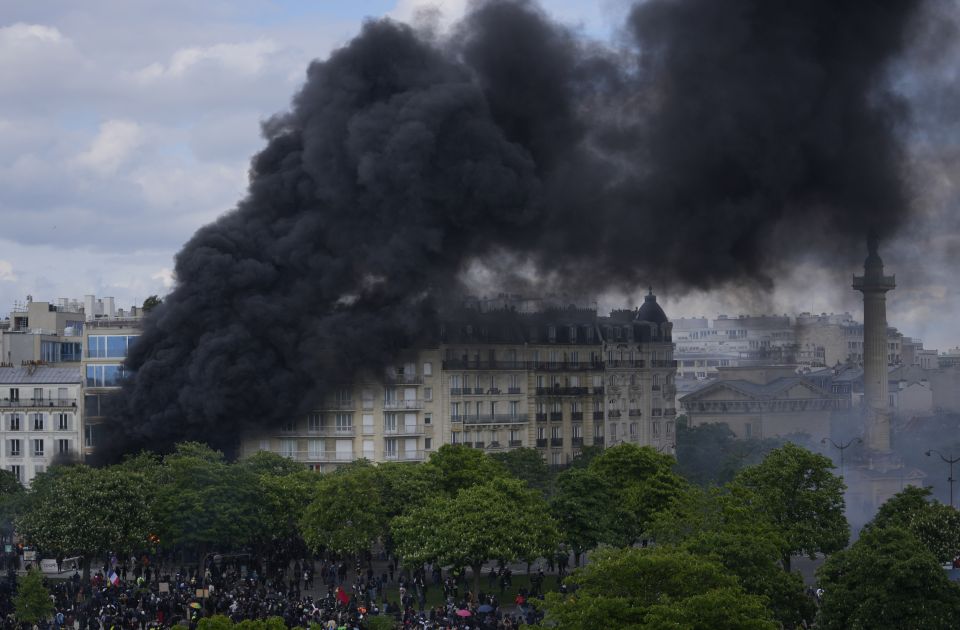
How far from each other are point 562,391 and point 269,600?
46690 millimetres

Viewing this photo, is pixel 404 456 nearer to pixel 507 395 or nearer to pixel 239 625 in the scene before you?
pixel 507 395

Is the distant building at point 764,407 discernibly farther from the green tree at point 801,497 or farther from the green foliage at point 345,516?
the green tree at point 801,497

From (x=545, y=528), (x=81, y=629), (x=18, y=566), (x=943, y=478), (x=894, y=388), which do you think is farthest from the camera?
(x=894, y=388)

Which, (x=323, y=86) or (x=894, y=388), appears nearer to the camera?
(x=323, y=86)

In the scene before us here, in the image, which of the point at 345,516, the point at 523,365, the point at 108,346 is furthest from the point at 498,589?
the point at 108,346

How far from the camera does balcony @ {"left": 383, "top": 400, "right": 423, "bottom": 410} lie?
87.6m

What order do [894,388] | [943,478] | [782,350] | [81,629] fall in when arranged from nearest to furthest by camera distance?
1. [81,629]
2. [943,478]
3. [782,350]
4. [894,388]

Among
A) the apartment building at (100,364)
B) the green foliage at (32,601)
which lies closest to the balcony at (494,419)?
the apartment building at (100,364)

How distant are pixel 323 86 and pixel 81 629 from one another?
47.6 meters

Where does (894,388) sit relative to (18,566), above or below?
above

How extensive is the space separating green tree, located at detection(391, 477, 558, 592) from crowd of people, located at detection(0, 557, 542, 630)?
142 centimetres

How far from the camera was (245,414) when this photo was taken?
8406cm

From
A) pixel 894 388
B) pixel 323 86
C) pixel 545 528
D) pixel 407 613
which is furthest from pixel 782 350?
pixel 407 613

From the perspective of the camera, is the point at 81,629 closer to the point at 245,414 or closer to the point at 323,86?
the point at 245,414
